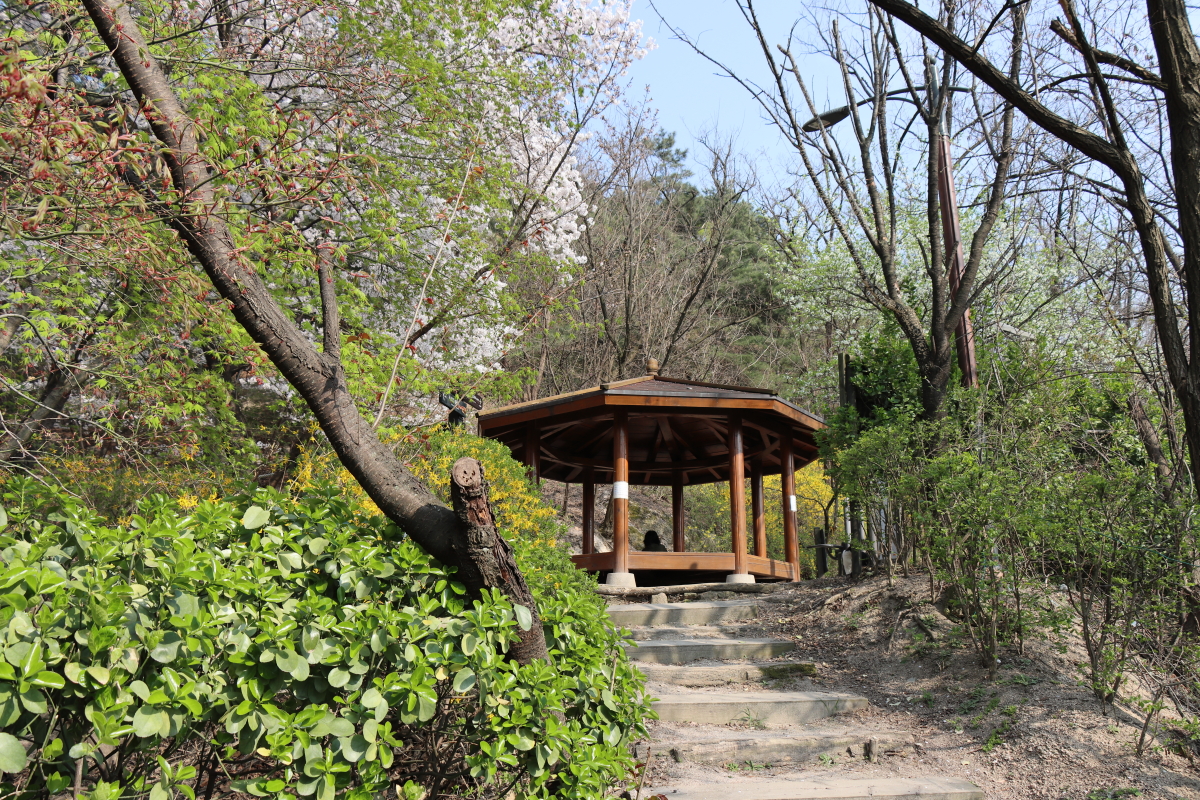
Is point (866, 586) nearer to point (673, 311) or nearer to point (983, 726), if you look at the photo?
point (983, 726)

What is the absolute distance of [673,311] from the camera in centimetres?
1914

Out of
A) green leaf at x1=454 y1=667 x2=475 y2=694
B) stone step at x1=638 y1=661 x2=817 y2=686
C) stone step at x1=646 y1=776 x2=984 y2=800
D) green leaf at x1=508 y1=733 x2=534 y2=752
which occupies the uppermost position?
green leaf at x1=454 y1=667 x2=475 y2=694

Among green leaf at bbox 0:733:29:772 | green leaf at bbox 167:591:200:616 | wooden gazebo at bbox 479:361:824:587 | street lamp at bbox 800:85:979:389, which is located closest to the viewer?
green leaf at bbox 0:733:29:772

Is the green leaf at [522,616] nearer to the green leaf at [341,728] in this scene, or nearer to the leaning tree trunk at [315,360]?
the leaning tree trunk at [315,360]

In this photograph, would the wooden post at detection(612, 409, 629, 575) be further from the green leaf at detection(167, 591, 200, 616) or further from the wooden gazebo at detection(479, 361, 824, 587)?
the green leaf at detection(167, 591, 200, 616)

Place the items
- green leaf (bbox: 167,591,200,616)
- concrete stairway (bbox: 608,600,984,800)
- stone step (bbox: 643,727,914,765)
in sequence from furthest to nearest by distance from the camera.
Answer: stone step (bbox: 643,727,914,765) < concrete stairway (bbox: 608,600,984,800) < green leaf (bbox: 167,591,200,616)

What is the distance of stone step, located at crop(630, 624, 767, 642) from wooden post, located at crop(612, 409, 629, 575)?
1.95 m

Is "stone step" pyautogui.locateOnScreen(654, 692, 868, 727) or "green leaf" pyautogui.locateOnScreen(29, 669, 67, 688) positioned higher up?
"green leaf" pyautogui.locateOnScreen(29, 669, 67, 688)

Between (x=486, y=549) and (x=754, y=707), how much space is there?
296cm

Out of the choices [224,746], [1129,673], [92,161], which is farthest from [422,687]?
[1129,673]

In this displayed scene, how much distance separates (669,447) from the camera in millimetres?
12477

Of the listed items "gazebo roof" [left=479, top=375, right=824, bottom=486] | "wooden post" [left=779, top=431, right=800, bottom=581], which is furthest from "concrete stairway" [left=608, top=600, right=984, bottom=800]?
"wooden post" [left=779, top=431, right=800, bottom=581]

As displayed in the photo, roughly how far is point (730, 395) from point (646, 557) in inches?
86.6

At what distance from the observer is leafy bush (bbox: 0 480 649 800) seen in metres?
A: 2.06
